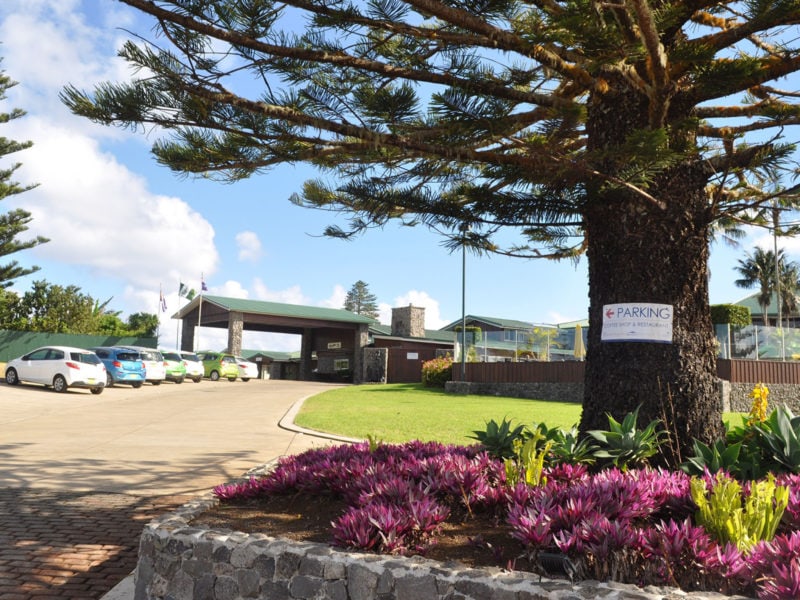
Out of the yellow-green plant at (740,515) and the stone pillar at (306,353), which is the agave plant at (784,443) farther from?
the stone pillar at (306,353)

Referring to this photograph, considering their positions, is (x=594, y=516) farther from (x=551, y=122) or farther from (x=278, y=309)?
(x=278, y=309)

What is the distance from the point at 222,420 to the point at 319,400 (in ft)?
16.7

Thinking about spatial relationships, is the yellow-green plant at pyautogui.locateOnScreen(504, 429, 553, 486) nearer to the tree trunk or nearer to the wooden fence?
the tree trunk

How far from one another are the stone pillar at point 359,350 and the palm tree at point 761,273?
111 feet

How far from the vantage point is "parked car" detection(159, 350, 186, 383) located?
2862cm

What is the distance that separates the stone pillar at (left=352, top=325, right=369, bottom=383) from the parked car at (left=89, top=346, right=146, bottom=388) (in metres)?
13.7

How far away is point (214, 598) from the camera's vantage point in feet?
11.5

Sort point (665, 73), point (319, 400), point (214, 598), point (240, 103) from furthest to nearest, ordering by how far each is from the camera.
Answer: point (319, 400) → point (665, 73) → point (240, 103) → point (214, 598)

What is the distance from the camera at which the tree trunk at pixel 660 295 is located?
5.00m

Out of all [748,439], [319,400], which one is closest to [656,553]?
[748,439]

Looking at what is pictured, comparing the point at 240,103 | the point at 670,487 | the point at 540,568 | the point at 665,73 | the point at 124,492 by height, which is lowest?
the point at 124,492

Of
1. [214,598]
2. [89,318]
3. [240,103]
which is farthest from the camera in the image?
[89,318]

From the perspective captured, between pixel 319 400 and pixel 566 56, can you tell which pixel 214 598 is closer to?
pixel 566 56

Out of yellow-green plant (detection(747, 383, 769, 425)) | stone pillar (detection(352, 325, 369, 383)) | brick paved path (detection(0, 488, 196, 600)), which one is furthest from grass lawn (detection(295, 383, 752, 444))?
stone pillar (detection(352, 325, 369, 383))
